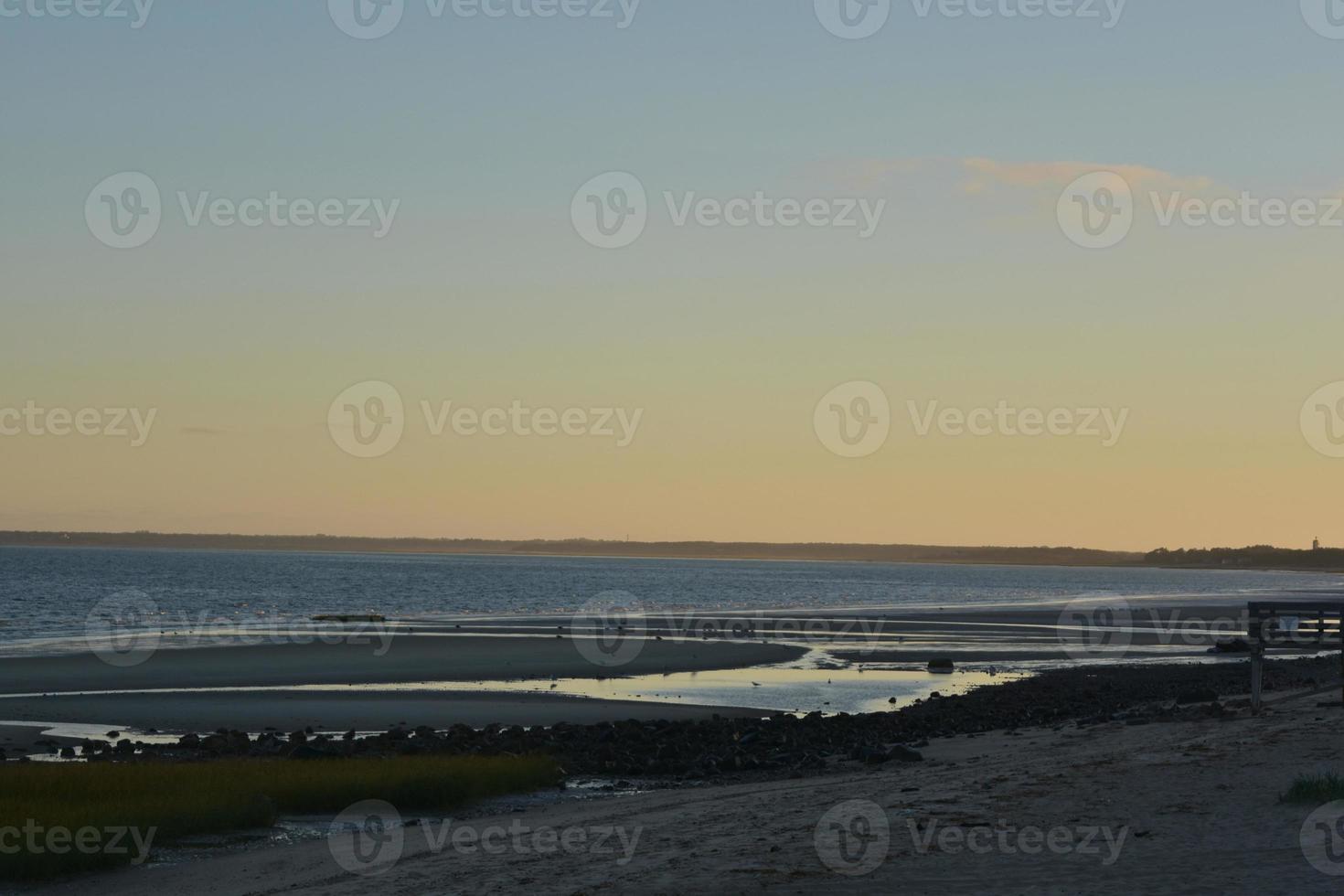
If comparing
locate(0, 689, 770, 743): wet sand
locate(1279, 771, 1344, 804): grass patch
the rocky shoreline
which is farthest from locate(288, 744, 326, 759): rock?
locate(1279, 771, 1344, 804): grass patch

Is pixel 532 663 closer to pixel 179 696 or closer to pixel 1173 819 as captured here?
pixel 179 696

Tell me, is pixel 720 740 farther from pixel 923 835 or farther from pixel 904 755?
pixel 923 835

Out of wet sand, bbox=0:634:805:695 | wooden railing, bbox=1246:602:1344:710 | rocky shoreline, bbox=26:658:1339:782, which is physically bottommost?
rocky shoreline, bbox=26:658:1339:782

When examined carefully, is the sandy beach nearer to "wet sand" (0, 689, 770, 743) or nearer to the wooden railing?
the wooden railing

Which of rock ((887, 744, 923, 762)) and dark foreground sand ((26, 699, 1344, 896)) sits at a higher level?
dark foreground sand ((26, 699, 1344, 896))

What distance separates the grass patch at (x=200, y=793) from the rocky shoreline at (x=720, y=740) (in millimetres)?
2147

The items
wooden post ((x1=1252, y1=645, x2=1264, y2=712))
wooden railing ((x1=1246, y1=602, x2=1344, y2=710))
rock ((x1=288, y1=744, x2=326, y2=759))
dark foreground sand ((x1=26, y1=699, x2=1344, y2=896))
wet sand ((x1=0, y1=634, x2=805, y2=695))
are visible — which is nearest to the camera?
dark foreground sand ((x1=26, y1=699, x2=1344, y2=896))

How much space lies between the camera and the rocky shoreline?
76.7 feet

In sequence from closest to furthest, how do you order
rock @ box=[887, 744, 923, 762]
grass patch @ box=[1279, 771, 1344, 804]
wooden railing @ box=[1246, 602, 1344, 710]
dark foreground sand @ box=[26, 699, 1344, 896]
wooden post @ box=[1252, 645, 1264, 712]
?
1. dark foreground sand @ box=[26, 699, 1344, 896]
2. grass patch @ box=[1279, 771, 1344, 804]
3. rock @ box=[887, 744, 923, 762]
4. wooden railing @ box=[1246, 602, 1344, 710]
5. wooden post @ box=[1252, 645, 1264, 712]

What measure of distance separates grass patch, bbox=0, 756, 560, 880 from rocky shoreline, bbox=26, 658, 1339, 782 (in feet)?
7.04

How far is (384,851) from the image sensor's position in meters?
15.9

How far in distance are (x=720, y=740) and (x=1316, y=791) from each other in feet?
46.2

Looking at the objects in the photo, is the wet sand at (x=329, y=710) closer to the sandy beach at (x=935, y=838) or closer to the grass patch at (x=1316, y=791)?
the sandy beach at (x=935, y=838)

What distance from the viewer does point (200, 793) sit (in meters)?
18.3
